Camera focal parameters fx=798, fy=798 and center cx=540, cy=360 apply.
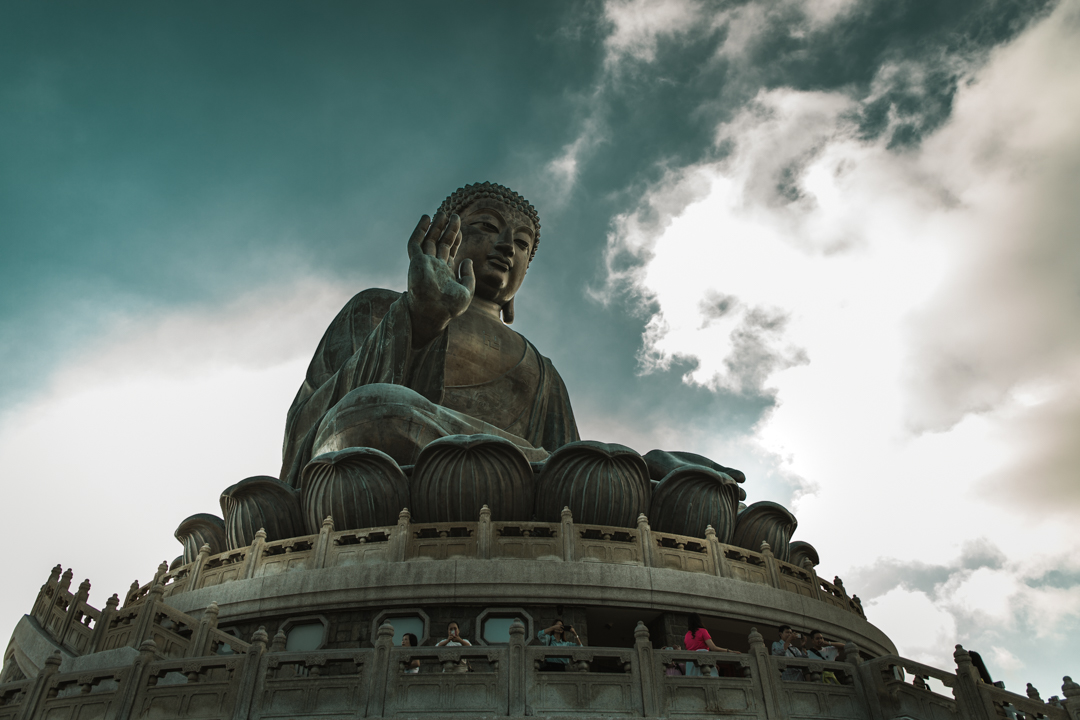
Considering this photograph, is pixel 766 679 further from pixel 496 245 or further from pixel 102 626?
pixel 496 245

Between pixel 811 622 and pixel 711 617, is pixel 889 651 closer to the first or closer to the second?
pixel 811 622

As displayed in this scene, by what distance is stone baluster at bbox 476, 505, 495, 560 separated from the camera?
7.89 m

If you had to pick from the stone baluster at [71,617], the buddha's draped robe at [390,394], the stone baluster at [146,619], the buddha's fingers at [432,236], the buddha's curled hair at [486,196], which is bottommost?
the stone baluster at [146,619]

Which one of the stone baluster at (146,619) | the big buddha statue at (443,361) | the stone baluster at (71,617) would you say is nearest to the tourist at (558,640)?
the stone baluster at (146,619)

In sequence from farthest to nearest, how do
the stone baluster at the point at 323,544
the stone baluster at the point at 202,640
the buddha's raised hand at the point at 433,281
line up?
the buddha's raised hand at the point at 433,281, the stone baluster at the point at 323,544, the stone baluster at the point at 202,640

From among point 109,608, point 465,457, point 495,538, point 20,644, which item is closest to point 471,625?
point 495,538

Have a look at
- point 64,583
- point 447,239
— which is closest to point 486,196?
point 447,239

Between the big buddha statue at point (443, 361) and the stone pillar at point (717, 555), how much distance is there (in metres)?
3.09

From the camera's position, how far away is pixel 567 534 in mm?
8125

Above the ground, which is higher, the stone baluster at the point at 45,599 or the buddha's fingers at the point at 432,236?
the buddha's fingers at the point at 432,236

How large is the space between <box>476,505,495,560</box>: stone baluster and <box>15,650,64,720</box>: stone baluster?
3.60 meters

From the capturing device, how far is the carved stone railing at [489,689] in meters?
5.34

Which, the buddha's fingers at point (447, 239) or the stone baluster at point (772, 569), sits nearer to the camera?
the stone baluster at point (772, 569)

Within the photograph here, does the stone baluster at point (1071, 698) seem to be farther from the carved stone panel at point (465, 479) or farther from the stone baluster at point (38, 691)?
the stone baluster at point (38, 691)
